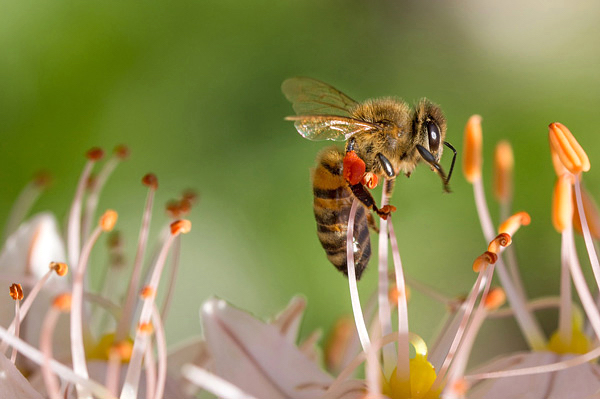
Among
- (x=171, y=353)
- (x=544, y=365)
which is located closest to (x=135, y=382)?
(x=171, y=353)

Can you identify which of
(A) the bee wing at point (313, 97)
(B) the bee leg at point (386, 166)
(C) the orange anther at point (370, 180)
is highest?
(A) the bee wing at point (313, 97)

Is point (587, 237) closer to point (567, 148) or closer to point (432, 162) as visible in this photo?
point (567, 148)

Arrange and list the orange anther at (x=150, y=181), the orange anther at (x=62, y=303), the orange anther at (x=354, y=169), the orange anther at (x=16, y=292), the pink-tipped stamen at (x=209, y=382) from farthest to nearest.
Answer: the orange anther at (x=150, y=181) → the orange anther at (x=354, y=169) → the orange anther at (x=16, y=292) → the orange anther at (x=62, y=303) → the pink-tipped stamen at (x=209, y=382)

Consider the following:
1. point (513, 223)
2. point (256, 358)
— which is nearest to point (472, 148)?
point (513, 223)

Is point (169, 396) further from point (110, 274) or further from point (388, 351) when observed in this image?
point (110, 274)

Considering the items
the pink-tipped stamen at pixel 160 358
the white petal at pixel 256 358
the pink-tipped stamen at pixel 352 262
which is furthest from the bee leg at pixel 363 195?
the pink-tipped stamen at pixel 160 358

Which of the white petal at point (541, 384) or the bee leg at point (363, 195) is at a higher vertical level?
the bee leg at point (363, 195)

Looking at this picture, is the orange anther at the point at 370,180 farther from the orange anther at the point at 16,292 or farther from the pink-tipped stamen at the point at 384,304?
the orange anther at the point at 16,292
